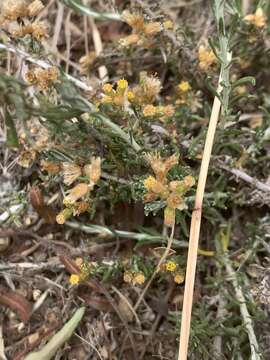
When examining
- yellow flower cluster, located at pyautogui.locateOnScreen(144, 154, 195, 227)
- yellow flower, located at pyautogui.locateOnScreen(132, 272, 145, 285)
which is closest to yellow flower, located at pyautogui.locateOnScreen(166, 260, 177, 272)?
yellow flower, located at pyautogui.locateOnScreen(132, 272, 145, 285)

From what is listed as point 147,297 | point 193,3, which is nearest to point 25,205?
point 147,297

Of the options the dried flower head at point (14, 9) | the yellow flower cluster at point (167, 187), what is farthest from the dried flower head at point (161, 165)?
the dried flower head at point (14, 9)

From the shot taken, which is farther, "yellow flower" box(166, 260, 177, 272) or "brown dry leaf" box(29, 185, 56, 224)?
"brown dry leaf" box(29, 185, 56, 224)

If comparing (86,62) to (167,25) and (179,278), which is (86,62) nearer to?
(167,25)

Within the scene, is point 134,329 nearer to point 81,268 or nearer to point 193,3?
point 81,268

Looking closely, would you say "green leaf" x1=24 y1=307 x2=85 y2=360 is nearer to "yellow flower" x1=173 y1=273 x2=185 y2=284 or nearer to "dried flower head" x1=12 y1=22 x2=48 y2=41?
"yellow flower" x1=173 y1=273 x2=185 y2=284

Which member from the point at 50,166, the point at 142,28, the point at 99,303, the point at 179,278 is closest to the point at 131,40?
the point at 142,28
